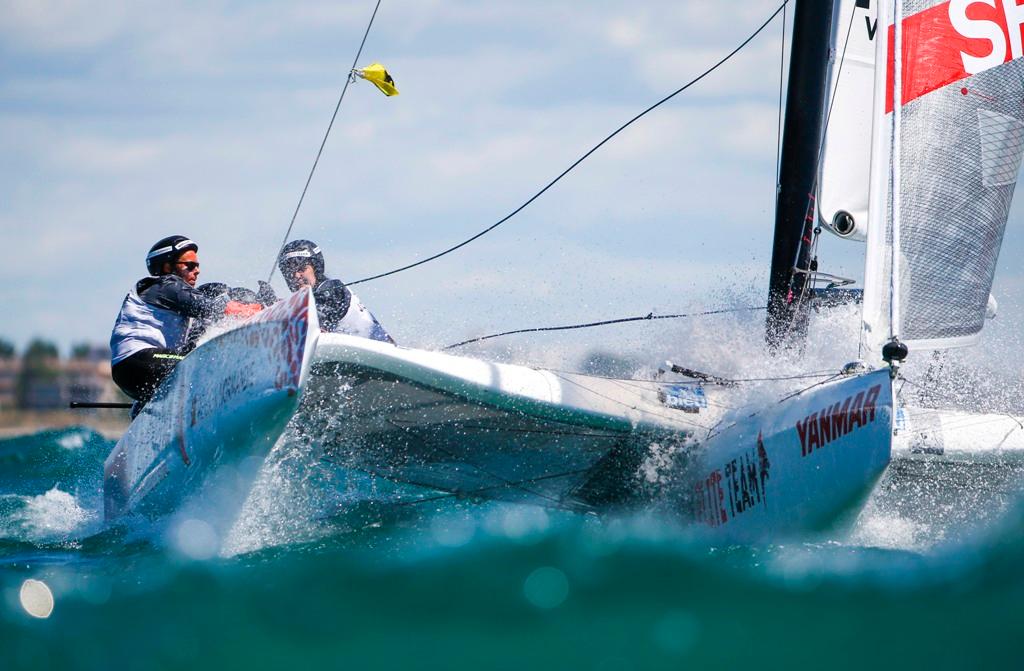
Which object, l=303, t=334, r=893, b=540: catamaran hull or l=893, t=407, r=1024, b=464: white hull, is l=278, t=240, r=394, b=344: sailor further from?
l=893, t=407, r=1024, b=464: white hull

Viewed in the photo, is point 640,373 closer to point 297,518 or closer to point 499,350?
point 499,350

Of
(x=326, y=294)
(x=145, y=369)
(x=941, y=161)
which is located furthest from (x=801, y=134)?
(x=145, y=369)

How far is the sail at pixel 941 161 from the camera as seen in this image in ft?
13.1

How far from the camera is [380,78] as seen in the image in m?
4.76

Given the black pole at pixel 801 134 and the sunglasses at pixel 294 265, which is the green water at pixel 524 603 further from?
the black pole at pixel 801 134

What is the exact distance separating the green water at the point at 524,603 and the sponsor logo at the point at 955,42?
65.1 inches

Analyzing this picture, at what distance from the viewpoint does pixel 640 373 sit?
494cm

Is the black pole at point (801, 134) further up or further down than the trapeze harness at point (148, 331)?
further up

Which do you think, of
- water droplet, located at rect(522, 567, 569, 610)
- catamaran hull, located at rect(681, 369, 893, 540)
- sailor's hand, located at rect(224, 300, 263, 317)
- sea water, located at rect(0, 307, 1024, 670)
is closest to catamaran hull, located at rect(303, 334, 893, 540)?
catamaran hull, located at rect(681, 369, 893, 540)

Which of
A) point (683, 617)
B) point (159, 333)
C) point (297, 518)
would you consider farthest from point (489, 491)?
point (683, 617)

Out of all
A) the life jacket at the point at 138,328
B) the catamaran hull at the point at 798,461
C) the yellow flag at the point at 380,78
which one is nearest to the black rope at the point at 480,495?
the catamaran hull at the point at 798,461

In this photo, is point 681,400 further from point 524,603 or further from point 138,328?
point 138,328

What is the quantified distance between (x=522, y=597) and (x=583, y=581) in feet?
0.75

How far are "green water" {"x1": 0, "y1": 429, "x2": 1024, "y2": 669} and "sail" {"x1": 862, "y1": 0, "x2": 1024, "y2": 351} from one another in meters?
0.77
